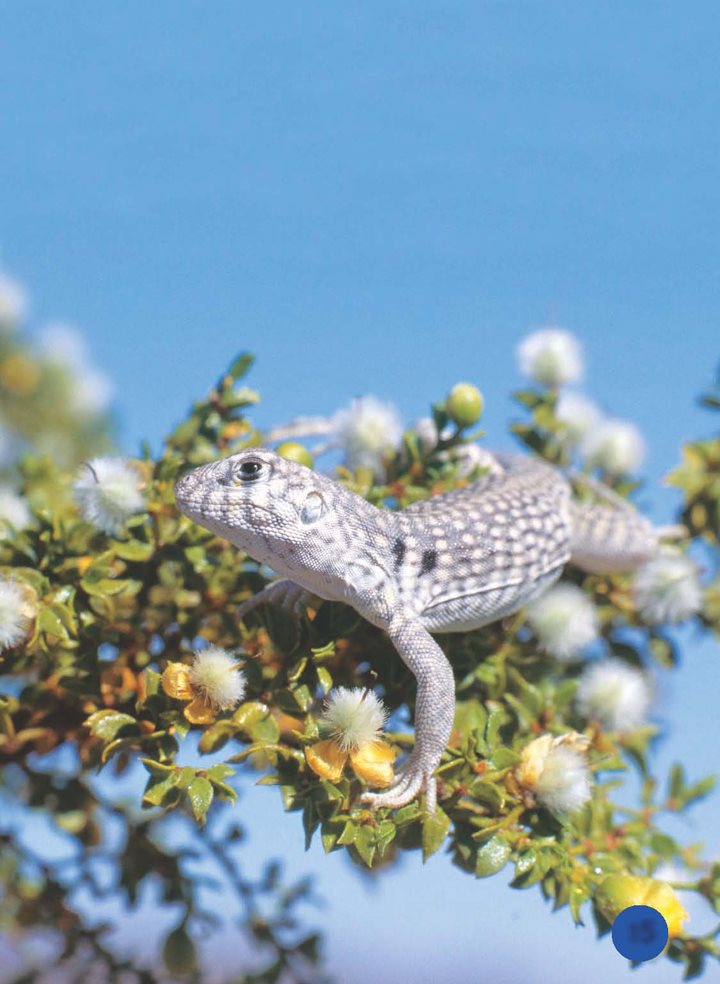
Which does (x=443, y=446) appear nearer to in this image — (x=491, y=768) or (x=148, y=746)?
(x=491, y=768)

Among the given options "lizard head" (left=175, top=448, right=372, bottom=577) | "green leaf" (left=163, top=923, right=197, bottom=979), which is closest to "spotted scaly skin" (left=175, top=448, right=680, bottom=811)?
"lizard head" (left=175, top=448, right=372, bottom=577)

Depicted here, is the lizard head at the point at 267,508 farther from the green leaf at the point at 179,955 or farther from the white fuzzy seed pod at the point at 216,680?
the green leaf at the point at 179,955

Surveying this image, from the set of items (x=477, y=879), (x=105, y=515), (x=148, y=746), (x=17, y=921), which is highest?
(x=105, y=515)

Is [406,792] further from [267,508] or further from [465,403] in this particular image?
[465,403]

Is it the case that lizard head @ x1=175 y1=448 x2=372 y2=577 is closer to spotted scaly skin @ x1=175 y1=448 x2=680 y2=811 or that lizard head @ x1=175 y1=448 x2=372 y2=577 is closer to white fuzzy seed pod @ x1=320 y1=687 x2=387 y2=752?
spotted scaly skin @ x1=175 y1=448 x2=680 y2=811

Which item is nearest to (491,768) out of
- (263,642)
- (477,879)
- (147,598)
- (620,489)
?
(477,879)

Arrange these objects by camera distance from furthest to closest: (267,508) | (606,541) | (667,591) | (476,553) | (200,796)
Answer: (606,541) → (667,591) → (476,553) → (267,508) → (200,796)

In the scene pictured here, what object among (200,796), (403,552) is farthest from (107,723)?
(403,552)
